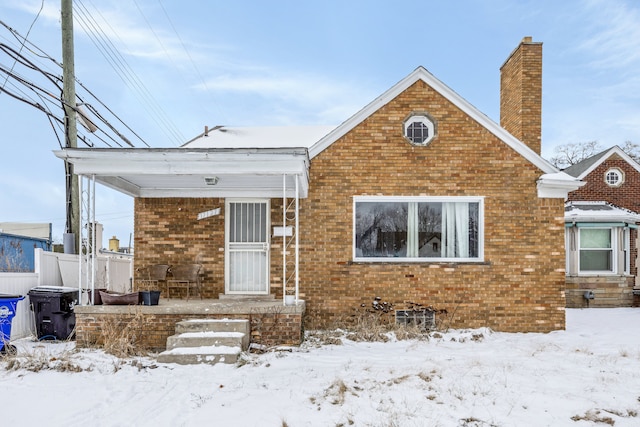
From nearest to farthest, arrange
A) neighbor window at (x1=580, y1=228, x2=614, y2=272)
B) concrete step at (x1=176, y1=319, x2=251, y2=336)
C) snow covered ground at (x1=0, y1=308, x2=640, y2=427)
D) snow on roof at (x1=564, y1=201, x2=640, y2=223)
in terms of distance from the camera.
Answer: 1. snow covered ground at (x1=0, y1=308, x2=640, y2=427)
2. concrete step at (x1=176, y1=319, x2=251, y2=336)
3. snow on roof at (x1=564, y1=201, x2=640, y2=223)
4. neighbor window at (x1=580, y1=228, x2=614, y2=272)

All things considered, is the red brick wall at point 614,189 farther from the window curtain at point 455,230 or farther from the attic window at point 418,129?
the attic window at point 418,129

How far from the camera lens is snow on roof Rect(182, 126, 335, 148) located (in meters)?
10.9

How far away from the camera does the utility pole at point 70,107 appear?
34.4ft

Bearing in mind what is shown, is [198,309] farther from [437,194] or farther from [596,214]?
[596,214]

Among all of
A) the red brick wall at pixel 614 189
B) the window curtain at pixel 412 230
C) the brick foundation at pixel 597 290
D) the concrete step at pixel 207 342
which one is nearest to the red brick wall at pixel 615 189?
the red brick wall at pixel 614 189

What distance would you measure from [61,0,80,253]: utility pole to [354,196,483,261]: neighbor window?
6942mm

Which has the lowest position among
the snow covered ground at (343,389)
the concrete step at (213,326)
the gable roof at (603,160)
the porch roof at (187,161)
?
the snow covered ground at (343,389)

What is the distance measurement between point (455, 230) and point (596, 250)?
7.88 metres

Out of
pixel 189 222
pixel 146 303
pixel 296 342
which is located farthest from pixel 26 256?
pixel 296 342

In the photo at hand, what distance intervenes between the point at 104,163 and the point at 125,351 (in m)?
3.22

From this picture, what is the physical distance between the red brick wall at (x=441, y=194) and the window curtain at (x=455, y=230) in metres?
0.28

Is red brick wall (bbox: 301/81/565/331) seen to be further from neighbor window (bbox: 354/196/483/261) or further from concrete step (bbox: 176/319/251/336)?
concrete step (bbox: 176/319/251/336)

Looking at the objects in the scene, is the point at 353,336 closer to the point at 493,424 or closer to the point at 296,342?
the point at 296,342

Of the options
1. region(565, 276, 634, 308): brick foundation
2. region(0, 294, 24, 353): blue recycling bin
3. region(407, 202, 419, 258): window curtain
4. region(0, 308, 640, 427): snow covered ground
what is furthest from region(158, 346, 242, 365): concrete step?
region(565, 276, 634, 308): brick foundation
